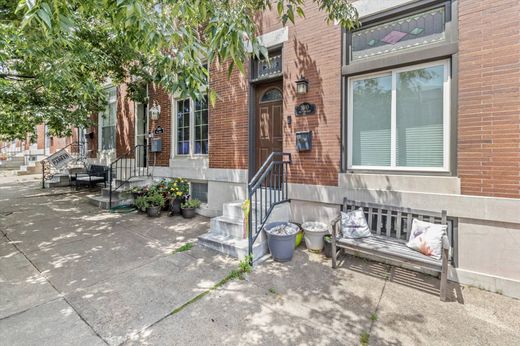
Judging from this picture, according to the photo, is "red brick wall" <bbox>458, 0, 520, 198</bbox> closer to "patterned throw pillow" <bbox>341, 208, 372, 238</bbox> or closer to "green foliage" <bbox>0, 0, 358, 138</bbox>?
"patterned throw pillow" <bbox>341, 208, 372, 238</bbox>

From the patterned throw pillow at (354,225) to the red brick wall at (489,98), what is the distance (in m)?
1.44

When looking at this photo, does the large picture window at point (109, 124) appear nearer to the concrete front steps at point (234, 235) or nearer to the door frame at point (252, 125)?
the door frame at point (252, 125)

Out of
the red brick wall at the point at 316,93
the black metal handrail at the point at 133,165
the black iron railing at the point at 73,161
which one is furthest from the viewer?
the black iron railing at the point at 73,161

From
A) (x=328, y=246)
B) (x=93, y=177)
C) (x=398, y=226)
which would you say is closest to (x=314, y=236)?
(x=328, y=246)

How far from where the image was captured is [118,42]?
5.08m

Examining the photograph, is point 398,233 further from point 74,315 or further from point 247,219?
point 74,315

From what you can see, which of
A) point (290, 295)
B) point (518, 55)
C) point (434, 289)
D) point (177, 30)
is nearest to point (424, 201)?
point (434, 289)

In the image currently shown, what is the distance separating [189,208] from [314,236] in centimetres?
361

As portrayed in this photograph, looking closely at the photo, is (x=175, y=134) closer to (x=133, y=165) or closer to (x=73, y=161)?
(x=133, y=165)

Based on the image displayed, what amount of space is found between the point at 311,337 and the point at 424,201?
2.70m

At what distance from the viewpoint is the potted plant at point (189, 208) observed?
654cm

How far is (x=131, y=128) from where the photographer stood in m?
9.30

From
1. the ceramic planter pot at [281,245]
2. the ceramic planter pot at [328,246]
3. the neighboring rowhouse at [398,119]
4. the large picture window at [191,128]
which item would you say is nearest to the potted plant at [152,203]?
the large picture window at [191,128]

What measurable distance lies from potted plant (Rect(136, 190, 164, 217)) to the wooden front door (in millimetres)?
2989
